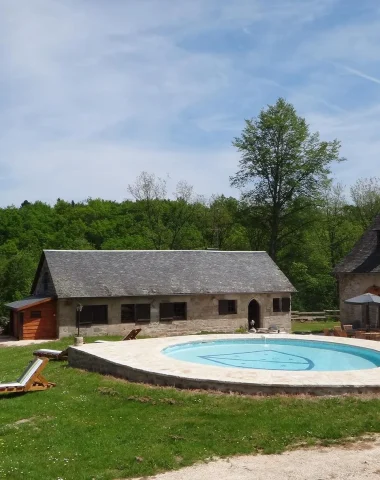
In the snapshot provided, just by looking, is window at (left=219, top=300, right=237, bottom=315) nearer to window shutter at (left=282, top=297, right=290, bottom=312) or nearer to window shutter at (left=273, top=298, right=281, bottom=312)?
window shutter at (left=273, top=298, right=281, bottom=312)

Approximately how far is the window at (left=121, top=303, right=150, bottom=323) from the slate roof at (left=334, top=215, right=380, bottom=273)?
1172cm

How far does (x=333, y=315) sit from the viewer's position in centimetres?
4125

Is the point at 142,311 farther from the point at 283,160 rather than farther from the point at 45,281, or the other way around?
the point at 283,160

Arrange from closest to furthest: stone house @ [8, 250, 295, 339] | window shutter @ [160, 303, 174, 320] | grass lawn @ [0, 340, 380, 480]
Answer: grass lawn @ [0, 340, 380, 480]
stone house @ [8, 250, 295, 339]
window shutter @ [160, 303, 174, 320]

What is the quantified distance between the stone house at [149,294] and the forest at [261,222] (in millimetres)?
7560

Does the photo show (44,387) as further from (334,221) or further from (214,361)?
(334,221)

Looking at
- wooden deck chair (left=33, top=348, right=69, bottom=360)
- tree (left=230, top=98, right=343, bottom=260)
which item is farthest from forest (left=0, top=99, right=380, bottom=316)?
wooden deck chair (left=33, top=348, right=69, bottom=360)

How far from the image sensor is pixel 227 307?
109 feet

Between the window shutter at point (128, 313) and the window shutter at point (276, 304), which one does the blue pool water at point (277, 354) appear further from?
the window shutter at point (276, 304)

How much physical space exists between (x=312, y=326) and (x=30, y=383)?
24809mm

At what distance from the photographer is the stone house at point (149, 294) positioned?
29.1 m

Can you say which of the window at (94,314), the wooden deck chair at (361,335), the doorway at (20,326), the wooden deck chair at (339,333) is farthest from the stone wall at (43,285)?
the wooden deck chair at (361,335)

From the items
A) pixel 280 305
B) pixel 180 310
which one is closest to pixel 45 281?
pixel 180 310

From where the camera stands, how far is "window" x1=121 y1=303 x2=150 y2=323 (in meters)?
30.7
